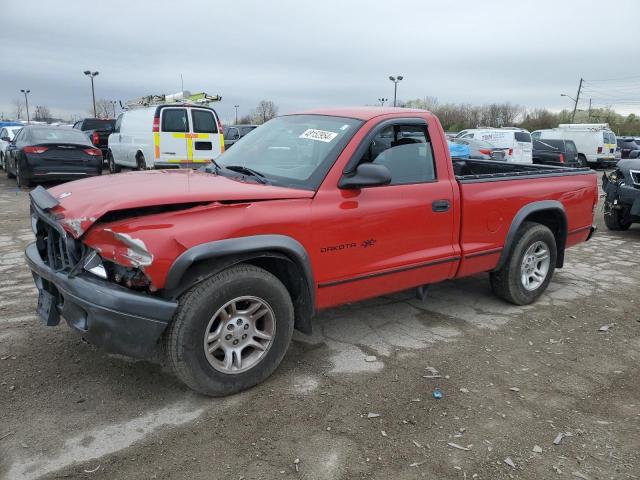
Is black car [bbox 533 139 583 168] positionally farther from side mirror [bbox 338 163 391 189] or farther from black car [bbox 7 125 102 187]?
side mirror [bbox 338 163 391 189]

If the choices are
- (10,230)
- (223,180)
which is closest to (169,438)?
(223,180)

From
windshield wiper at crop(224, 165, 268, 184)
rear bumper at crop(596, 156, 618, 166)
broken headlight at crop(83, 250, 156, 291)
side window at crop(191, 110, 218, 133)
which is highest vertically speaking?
side window at crop(191, 110, 218, 133)

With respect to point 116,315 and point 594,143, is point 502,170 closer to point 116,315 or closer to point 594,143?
point 116,315

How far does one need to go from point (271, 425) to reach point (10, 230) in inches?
252

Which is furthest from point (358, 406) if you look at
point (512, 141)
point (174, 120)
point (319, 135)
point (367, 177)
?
point (512, 141)

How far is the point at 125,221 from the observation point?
2.85 m

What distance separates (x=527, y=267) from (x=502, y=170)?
4.40ft

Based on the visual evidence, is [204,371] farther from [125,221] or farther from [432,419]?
[432,419]

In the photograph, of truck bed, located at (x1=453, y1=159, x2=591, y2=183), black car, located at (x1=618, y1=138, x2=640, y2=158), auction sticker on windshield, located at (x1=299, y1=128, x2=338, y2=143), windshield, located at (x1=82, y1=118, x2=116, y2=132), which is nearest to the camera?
auction sticker on windshield, located at (x1=299, y1=128, x2=338, y2=143)

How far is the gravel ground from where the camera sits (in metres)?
2.63

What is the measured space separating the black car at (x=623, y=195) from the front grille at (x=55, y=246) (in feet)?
25.5

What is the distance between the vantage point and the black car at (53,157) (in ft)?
37.4

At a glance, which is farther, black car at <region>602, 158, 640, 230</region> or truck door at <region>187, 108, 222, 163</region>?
truck door at <region>187, 108, 222, 163</region>

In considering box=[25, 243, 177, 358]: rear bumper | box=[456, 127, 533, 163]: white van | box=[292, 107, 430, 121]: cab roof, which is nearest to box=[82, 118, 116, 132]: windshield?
box=[456, 127, 533, 163]: white van
